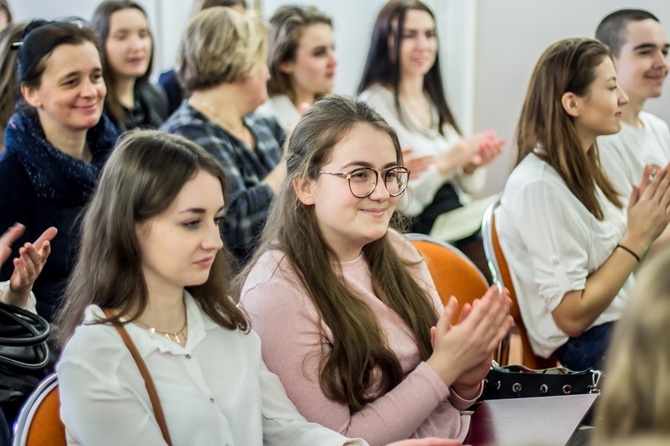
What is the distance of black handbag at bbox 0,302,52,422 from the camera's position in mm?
1899

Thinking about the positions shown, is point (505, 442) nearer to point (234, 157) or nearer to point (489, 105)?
point (234, 157)

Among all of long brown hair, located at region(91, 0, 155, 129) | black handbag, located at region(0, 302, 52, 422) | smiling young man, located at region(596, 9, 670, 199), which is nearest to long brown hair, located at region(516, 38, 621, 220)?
smiling young man, located at region(596, 9, 670, 199)

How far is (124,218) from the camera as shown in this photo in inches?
60.9

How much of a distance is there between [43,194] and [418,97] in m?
2.08

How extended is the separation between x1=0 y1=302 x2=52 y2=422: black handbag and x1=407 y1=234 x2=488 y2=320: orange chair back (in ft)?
2.97

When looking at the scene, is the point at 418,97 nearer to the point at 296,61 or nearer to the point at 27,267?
the point at 296,61

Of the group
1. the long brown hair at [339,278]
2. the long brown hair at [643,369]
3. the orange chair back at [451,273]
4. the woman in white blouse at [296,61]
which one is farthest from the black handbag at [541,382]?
the woman in white blouse at [296,61]

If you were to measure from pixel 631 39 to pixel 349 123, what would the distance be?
1.68 m

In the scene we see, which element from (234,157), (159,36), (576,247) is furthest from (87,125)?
(159,36)

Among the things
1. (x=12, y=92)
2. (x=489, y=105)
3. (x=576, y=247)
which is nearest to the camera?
(x=576, y=247)

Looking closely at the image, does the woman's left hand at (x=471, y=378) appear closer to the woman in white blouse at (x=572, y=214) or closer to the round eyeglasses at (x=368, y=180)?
the round eyeglasses at (x=368, y=180)

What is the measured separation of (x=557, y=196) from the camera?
8.00 feet

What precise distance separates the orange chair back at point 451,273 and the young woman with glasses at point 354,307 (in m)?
0.29

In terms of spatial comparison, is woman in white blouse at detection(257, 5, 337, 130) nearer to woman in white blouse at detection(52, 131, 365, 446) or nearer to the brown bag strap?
woman in white blouse at detection(52, 131, 365, 446)
